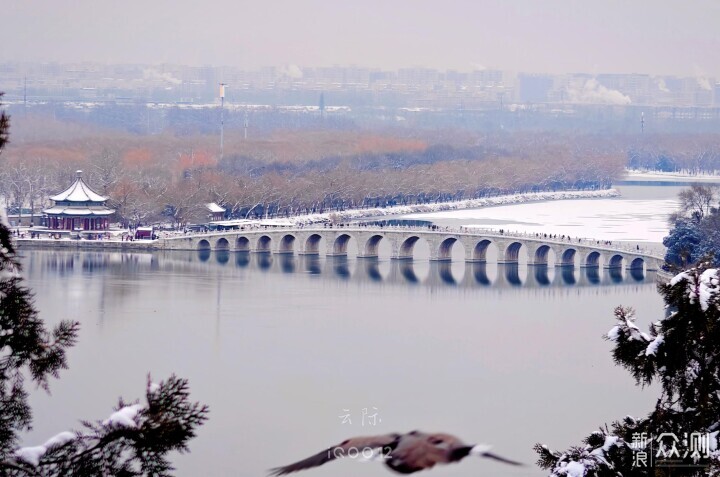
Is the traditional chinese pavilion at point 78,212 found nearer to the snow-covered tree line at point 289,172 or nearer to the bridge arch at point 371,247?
the snow-covered tree line at point 289,172

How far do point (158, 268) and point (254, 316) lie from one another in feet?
37.7

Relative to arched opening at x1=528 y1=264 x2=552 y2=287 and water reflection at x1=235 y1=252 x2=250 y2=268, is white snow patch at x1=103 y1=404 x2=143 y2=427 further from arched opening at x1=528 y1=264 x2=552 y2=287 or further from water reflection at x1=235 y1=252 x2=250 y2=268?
water reflection at x1=235 y1=252 x2=250 y2=268

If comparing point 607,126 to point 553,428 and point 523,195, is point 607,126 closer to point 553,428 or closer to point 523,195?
point 523,195

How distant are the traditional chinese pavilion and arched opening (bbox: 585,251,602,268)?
17.8m

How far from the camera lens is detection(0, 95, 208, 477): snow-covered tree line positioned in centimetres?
639

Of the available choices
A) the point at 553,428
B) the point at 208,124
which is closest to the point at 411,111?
the point at 208,124

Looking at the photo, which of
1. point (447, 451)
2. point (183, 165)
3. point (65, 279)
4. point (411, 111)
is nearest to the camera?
point (447, 451)

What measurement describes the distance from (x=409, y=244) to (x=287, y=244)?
421cm

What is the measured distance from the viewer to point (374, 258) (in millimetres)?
52500

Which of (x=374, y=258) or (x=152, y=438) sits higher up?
(x=152, y=438)

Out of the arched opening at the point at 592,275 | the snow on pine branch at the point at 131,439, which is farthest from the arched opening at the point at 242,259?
the snow on pine branch at the point at 131,439

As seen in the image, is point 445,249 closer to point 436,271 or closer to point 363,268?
point 436,271

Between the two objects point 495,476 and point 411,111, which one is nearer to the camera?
point 495,476

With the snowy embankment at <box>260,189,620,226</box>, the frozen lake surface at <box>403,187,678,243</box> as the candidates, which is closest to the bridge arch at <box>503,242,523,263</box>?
the frozen lake surface at <box>403,187,678,243</box>
